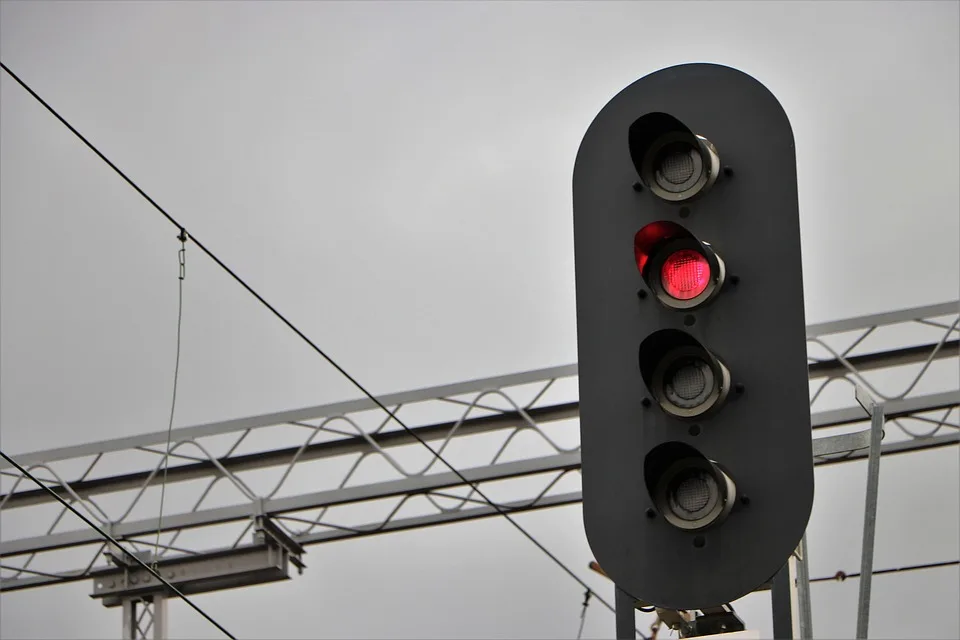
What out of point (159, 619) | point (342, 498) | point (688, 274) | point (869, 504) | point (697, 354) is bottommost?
point (697, 354)

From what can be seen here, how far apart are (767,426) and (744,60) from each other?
1977cm

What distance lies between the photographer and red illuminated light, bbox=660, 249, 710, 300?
11.6 ft

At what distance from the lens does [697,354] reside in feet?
11.3

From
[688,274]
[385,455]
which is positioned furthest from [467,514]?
[688,274]

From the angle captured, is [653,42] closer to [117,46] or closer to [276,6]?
[276,6]

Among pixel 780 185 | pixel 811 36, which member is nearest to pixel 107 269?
pixel 811 36

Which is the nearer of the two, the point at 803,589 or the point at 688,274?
the point at 688,274

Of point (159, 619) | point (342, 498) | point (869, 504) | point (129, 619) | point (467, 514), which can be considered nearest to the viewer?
point (869, 504)

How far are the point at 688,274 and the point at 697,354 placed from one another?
18 centimetres

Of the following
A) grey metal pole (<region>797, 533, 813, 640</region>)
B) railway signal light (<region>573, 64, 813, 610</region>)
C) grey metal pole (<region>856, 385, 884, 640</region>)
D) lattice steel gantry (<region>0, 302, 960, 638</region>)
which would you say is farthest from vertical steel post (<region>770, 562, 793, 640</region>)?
lattice steel gantry (<region>0, 302, 960, 638</region>)

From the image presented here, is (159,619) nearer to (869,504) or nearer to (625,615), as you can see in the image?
(869,504)

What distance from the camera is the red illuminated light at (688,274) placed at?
3527mm

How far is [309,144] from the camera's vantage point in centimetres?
2409

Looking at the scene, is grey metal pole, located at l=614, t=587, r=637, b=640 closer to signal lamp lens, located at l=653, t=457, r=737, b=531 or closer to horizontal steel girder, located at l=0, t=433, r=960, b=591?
signal lamp lens, located at l=653, t=457, r=737, b=531
